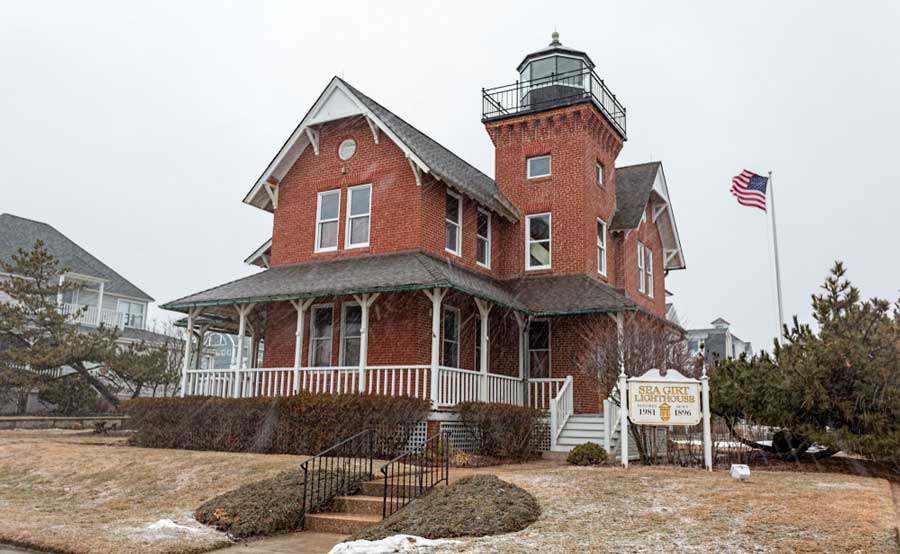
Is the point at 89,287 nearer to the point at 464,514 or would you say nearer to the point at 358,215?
the point at 358,215

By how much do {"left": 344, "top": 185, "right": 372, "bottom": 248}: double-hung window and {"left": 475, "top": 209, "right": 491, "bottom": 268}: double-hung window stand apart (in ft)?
11.4

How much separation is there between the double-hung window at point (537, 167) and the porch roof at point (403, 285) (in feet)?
11.4

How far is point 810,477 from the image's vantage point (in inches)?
457

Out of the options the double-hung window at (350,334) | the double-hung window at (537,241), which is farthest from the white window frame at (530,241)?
the double-hung window at (350,334)

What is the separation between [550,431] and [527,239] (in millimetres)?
6628

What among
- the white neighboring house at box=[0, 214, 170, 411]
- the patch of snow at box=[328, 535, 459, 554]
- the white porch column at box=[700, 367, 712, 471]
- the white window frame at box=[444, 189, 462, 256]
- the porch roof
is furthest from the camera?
the white neighboring house at box=[0, 214, 170, 411]

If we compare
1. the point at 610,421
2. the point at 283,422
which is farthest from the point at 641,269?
the point at 283,422

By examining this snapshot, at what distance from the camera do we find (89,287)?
3931cm

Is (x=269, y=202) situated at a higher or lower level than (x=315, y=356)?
higher

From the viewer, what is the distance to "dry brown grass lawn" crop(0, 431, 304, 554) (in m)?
8.66

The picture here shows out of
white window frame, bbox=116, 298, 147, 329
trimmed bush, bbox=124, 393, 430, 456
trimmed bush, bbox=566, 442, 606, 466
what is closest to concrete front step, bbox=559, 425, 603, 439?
trimmed bush, bbox=566, 442, 606, 466

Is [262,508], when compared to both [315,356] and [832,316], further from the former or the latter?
[832,316]

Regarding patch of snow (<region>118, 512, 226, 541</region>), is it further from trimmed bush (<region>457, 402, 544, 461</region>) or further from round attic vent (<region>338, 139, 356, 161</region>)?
round attic vent (<region>338, 139, 356, 161</region>)

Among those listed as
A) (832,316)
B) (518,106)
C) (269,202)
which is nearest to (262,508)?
(832,316)
